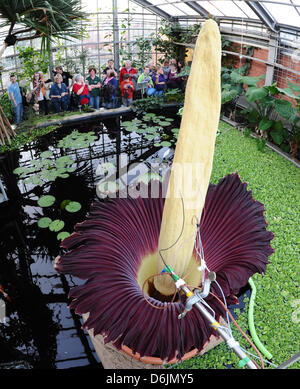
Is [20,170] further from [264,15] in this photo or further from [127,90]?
[264,15]

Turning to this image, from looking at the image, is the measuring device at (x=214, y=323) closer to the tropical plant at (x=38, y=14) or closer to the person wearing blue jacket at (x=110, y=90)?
the tropical plant at (x=38, y=14)

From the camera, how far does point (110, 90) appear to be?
24.6 feet

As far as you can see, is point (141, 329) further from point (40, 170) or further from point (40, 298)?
point (40, 170)

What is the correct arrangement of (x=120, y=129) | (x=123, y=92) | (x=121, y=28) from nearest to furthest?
Result: 1. (x=120, y=129)
2. (x=123, y=92)
3. (x=121, y=28)

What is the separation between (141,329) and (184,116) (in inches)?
36.2

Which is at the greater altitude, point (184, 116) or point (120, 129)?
point (184, 116)

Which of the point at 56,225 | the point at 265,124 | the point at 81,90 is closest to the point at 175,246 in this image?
the point at 56,225

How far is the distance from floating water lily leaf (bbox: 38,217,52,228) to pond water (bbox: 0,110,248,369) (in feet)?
0.17

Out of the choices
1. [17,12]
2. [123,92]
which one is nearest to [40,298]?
[17,12]

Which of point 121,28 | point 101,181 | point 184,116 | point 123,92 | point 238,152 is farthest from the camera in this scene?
point 121,28

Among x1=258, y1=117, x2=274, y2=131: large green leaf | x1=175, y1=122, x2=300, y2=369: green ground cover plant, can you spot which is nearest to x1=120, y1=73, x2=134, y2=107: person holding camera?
x1=175, y1=122, x2=300, y2=369: green ground cover plant

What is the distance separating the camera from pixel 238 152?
5414 mm

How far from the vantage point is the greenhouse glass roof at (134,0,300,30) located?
5.27 m

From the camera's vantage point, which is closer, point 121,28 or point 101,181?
point 101,181
